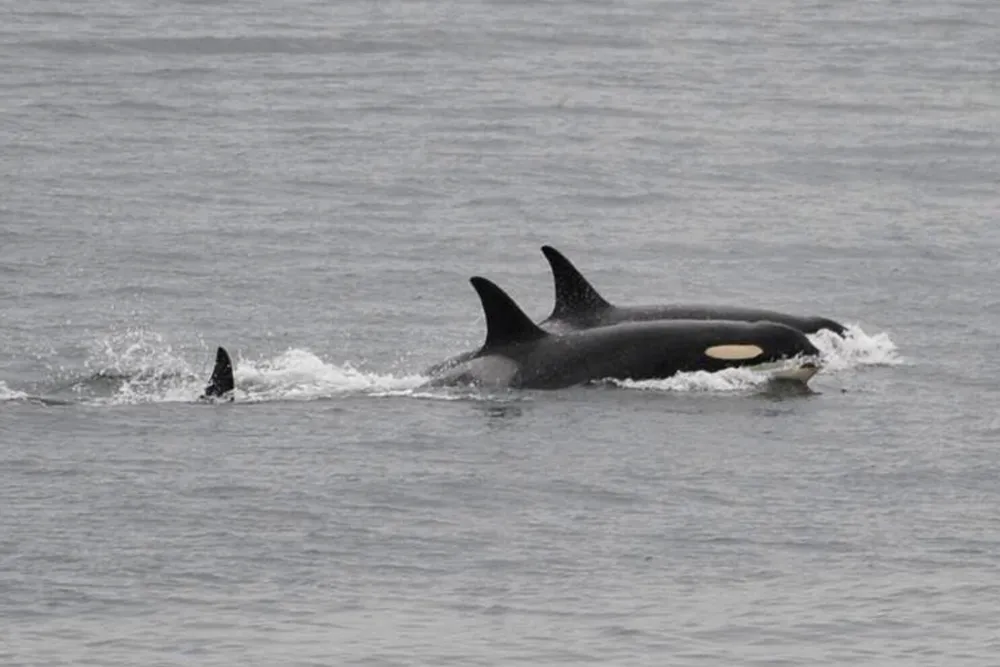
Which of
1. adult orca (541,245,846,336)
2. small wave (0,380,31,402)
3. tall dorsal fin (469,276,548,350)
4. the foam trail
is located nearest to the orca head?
adult orca (541,245,846,336)

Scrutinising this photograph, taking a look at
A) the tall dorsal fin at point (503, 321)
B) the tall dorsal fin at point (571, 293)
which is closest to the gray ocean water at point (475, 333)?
the tall dorsal fin at point (503, 321)

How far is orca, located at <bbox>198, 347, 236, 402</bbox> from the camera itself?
73.0 ft

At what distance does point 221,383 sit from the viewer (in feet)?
73.1

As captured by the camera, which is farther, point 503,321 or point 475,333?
point 475,333

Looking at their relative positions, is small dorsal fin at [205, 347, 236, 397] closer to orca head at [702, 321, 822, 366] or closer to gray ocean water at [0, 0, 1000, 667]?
gray ocean water at [0, 0, 1000, 667]

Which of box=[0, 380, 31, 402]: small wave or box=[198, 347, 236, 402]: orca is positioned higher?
box=[198, 347, 236, 402]: orca

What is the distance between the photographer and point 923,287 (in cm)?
2911

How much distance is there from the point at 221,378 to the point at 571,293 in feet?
10.9

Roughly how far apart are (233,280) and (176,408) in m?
7.16

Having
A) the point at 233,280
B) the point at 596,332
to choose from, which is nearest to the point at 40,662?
the point at 596,332

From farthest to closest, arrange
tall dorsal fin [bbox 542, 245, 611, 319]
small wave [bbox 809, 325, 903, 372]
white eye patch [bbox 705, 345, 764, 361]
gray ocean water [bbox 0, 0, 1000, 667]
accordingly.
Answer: small wave [bbox 809, 325, 903, 372] → tall dorsal fin [bbox 542, 245, 611, 319] → white eye patch [bbox 705, 345, 764, 361] → gray ocean water [bbox 0, 0, 1000, 667]

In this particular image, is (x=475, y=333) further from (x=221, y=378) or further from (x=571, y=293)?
(x=221, y=378)

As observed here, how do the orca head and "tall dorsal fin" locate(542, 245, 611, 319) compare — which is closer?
the orca head

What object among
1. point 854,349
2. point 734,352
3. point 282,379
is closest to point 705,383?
point 734,352
